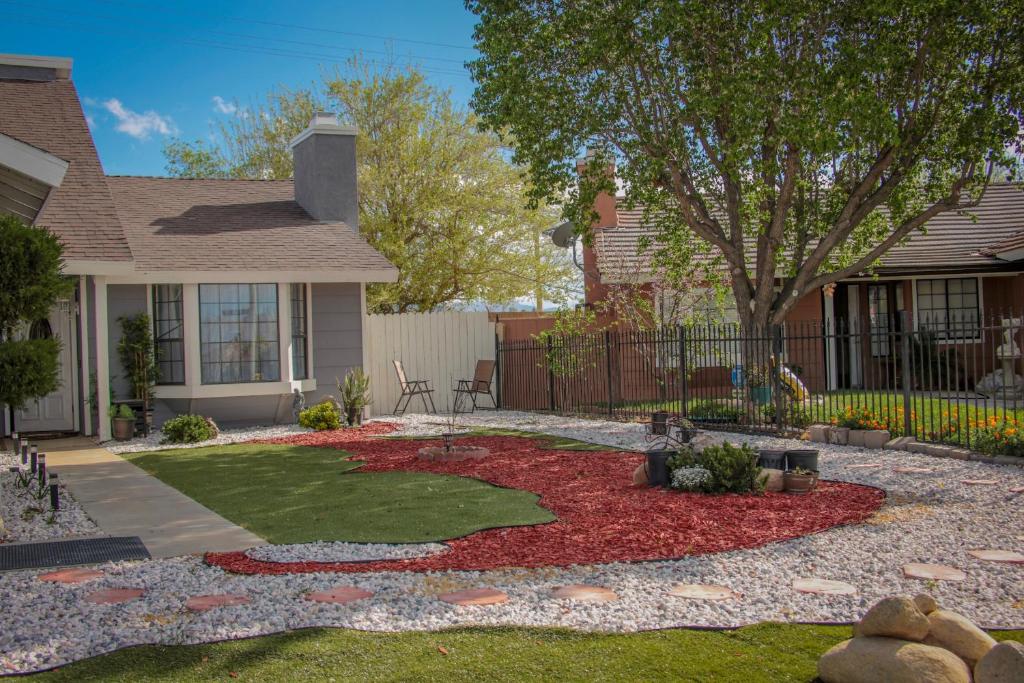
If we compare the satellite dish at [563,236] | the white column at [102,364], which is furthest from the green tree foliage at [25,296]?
the satellite dish at [563,236]

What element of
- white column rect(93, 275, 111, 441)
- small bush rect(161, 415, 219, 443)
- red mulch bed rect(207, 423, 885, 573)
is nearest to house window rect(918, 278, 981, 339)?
red mulch bed rect(207, 423, 885, 573)

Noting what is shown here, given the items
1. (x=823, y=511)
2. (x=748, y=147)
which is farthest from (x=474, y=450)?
(x=748, y=147)

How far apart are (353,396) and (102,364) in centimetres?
378

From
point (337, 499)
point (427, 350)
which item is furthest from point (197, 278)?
point (337, 499)

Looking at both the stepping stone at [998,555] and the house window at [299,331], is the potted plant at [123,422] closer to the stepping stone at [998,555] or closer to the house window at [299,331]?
the house window at [299,331]

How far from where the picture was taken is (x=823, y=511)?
6914 millimetres

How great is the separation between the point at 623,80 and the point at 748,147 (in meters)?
2.01

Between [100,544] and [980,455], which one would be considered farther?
[980,455]

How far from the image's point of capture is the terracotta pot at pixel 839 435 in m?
10.8

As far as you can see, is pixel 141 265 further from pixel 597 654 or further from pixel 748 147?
pixel 597 654

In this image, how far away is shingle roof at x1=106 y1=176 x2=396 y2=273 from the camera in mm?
14508

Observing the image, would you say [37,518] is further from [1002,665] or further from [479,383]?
[479,383]

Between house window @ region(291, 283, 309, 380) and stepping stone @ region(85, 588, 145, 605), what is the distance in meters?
10.4

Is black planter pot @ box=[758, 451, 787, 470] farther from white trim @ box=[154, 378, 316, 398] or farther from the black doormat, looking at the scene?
white trim @ box=[154, 378, 316, 398]
